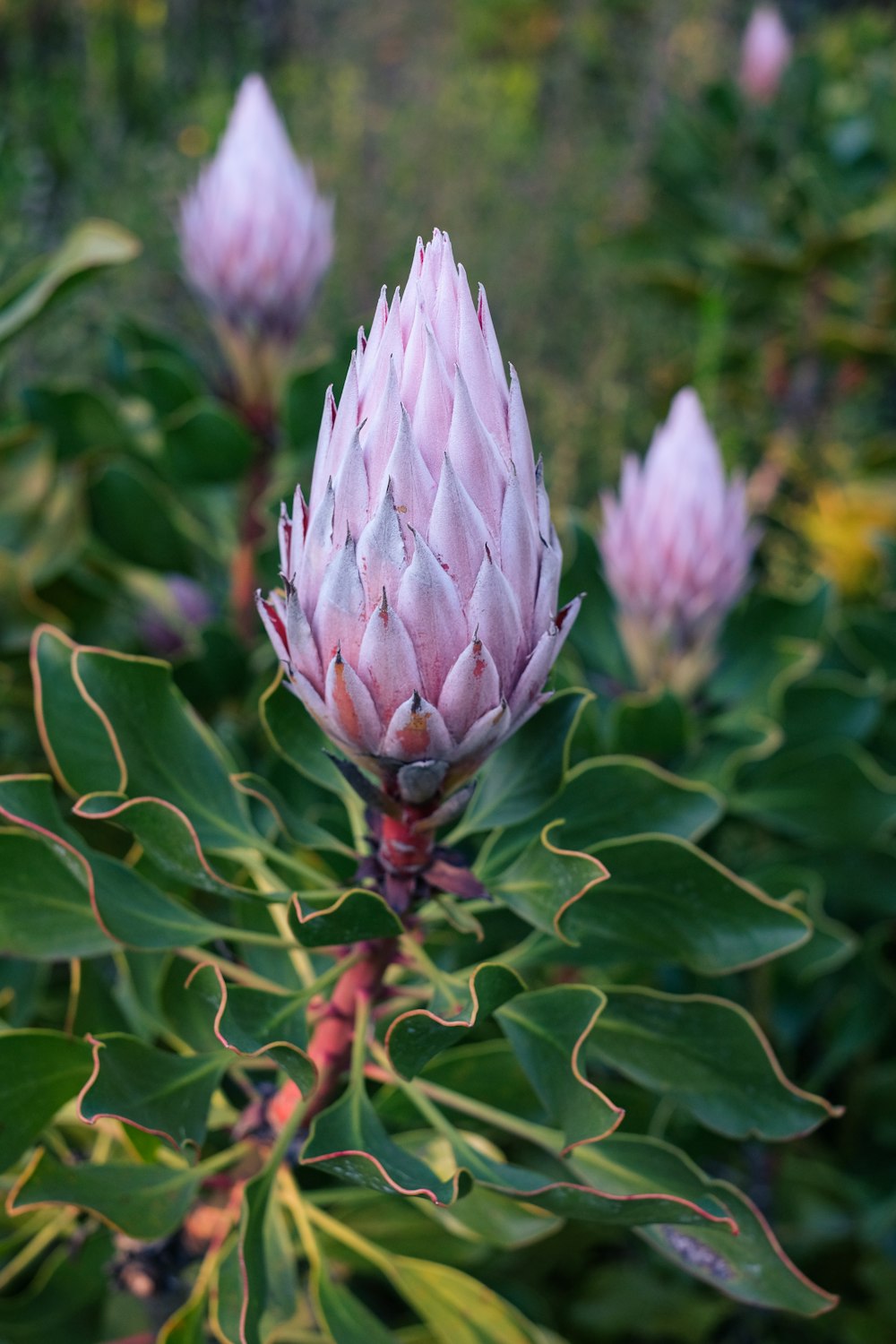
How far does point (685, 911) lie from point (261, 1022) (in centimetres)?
32

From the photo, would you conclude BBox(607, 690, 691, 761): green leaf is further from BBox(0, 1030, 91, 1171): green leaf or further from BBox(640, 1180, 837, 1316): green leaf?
BBox(0, 1030, 91, 1171): green leaf

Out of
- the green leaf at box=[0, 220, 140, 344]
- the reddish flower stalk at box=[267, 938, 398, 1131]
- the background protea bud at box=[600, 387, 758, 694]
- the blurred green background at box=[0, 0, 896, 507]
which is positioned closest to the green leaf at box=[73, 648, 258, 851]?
the reddish flower stalk at box=[267, 938, 398, 1131]

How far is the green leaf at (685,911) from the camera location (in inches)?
32.5

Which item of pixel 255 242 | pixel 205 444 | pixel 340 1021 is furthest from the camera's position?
pixel 255 242

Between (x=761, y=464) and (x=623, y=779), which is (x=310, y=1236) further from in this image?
(x=761, y=464)

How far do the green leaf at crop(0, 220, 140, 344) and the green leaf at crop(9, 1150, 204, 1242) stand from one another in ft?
2.67

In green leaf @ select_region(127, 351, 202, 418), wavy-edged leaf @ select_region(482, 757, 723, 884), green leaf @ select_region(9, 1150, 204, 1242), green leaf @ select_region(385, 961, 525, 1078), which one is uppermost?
green leaf @ select_region(127, 351, 202, 418)

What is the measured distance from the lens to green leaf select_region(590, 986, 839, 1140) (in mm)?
845

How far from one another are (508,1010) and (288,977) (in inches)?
9.8

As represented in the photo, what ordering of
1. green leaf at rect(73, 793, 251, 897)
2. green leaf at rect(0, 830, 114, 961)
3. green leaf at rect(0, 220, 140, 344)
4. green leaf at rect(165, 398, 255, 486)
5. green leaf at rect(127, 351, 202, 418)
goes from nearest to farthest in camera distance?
1. green leaf at rect(73, 793, 251, 897)
2. green leaf at rect(0, 830, 114, 961)
3. green leaf at rect(0, 220, 140, 344)
4. green leaf at rect(165, 398, 255, 486)
5. green leaf at rect(127, 351, 202, 418)

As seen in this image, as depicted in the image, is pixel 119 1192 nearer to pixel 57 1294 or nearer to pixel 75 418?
pixel 57 1294

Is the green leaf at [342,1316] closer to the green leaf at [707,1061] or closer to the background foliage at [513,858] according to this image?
the background foliage at [513,858]

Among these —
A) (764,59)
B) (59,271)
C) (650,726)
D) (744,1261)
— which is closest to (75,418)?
(59,271)

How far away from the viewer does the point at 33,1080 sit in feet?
2.76
